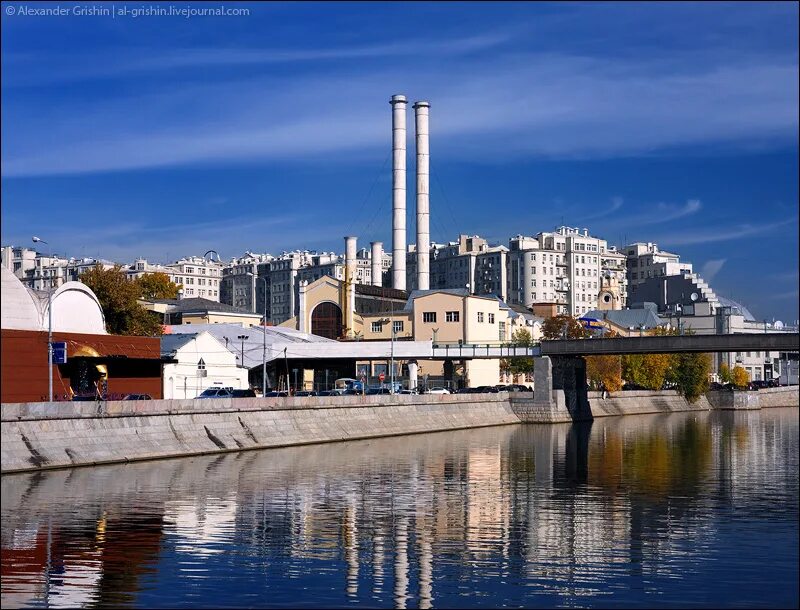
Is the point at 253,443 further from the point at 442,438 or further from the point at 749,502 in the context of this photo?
the point at 749,502

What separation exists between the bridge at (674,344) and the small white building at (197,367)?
110 feet

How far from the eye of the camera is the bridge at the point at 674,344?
101312 mm

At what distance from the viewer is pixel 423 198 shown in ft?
585

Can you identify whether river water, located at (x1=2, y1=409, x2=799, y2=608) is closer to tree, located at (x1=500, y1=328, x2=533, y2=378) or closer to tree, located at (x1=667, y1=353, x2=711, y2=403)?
tree, located at (x1=500, y1=328, x2=533, y2=378)

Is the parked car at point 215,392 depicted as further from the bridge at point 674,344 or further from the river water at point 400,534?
the bridge at point 674,344

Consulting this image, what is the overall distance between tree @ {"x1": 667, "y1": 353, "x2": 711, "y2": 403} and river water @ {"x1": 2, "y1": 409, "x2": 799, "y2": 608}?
96.5m

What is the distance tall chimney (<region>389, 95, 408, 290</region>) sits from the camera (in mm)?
177625

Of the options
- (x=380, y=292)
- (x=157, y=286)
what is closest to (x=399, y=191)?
(x=380, y=292)

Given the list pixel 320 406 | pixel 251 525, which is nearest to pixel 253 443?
pixel 320 406

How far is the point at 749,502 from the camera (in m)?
46.2

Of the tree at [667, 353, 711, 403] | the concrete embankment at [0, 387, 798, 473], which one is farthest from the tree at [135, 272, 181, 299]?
the tree at [667, 353, 711, 403]

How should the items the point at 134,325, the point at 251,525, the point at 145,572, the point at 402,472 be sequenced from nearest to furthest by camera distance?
1. the point at 145,572
2. the point at 251,525
3. the point at 402,472
4. the point at 134,325

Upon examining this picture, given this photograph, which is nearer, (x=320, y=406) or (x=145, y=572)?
(x=145, y=572)

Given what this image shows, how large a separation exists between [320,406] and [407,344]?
3773cm
